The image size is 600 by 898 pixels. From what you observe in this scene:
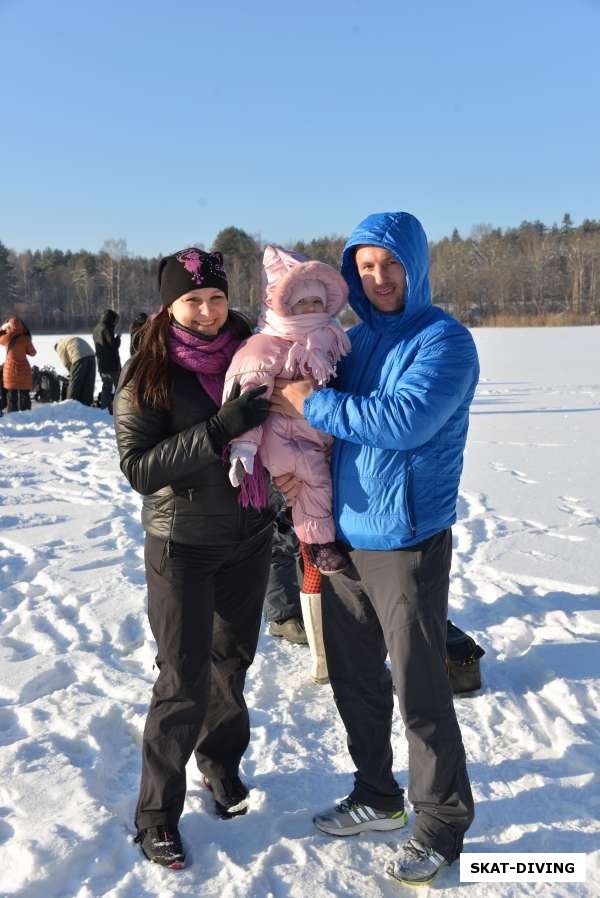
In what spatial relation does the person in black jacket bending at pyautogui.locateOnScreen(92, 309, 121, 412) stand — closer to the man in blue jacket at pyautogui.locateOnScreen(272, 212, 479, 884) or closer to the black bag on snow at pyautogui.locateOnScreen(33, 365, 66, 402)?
the black bag on snow at pyautogui.locateOnScreen(33, 365, 66, 402)

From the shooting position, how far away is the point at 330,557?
7.95 feet

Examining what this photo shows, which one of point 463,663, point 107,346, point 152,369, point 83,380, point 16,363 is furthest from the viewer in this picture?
point 83,380

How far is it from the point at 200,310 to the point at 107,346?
35.2 feet

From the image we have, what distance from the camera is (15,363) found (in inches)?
467

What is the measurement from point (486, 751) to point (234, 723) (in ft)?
3.37

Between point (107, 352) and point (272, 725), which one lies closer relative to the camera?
point (272, 725)

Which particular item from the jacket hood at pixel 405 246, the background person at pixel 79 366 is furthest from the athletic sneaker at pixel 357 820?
the background person at pixel 79 366

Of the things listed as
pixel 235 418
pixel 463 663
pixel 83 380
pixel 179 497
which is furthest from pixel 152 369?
pixel 83 380

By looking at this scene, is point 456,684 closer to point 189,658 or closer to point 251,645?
point 251,645

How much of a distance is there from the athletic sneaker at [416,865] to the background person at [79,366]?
11.3 meters

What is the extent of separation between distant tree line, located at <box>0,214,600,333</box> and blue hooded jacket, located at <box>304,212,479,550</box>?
196 feet

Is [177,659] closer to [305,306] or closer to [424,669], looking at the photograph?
[424,669]

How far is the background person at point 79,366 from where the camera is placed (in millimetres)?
12617

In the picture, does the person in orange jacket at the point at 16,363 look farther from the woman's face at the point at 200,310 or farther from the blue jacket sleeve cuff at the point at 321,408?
the blue jacket sleeve cuff at the point at 321,408
